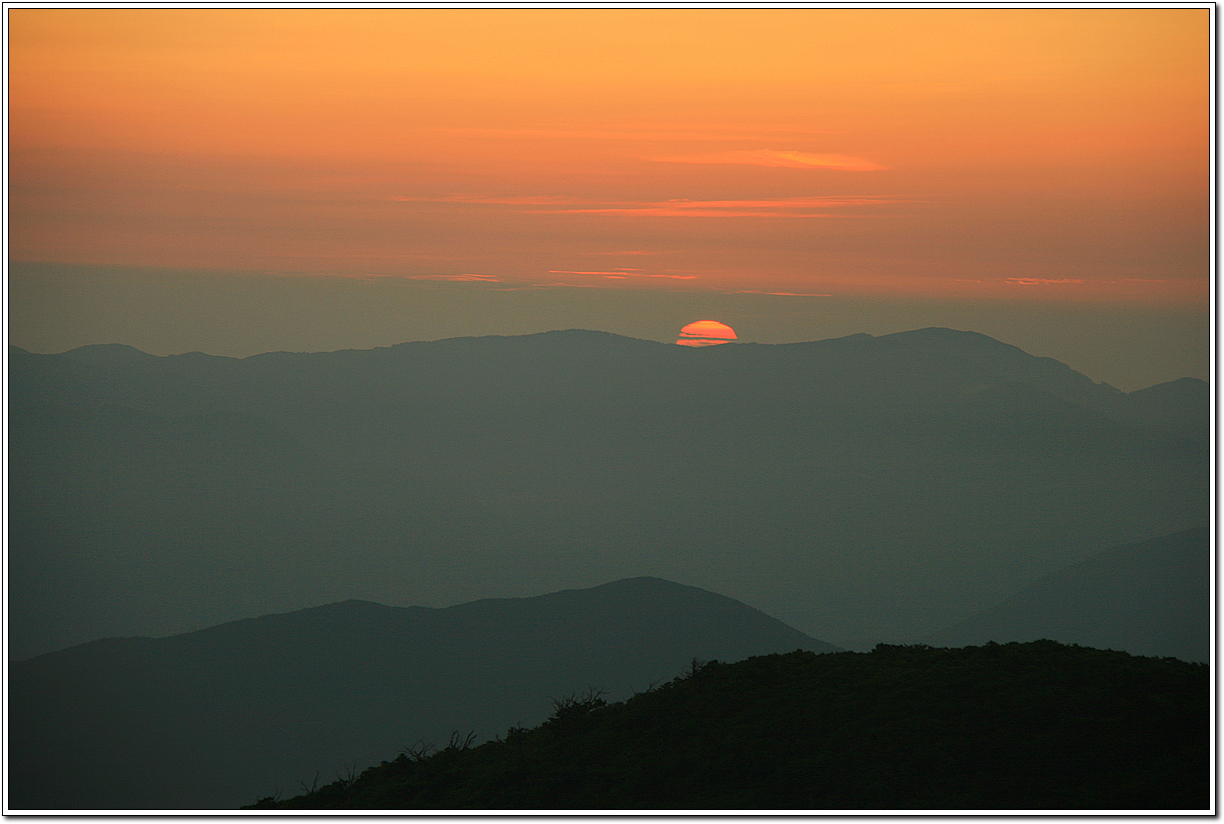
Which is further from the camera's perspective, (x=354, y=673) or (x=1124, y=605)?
(x=354, y=673)

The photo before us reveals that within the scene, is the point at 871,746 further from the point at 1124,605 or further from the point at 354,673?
the point at 354,673

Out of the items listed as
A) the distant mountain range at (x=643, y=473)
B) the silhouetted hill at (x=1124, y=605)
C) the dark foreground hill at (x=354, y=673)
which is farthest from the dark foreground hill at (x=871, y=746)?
the distant mountain range at (x=643, y=473)

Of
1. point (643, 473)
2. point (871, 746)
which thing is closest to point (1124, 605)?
point (871, 746)

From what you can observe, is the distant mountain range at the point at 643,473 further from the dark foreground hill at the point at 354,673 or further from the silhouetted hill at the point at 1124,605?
the dark foreground hill at the point at 354,673

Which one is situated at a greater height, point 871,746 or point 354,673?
point 354,673

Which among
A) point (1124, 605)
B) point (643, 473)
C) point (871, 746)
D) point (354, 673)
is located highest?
point (643, 473)

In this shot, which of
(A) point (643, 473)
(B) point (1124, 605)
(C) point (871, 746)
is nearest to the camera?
(C) point (871, 746)

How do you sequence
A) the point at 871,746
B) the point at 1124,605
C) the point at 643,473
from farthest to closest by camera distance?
1. the point at 643,473
2. the point at 1124,605
3. the point at 871,746

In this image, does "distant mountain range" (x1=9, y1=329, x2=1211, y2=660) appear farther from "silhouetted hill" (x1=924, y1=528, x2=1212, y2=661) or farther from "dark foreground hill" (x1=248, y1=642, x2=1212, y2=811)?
"dark foreground hill" (x1=248, y1=642, x2=1212, y2=811)

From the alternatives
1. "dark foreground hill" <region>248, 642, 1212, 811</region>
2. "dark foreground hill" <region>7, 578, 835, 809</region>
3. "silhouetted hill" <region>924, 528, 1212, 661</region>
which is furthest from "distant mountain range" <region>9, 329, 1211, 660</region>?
"dark foreground hill" <region>248, 642, 1212, 811</region>
